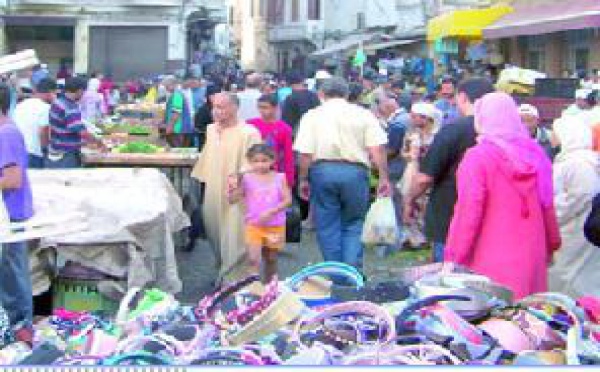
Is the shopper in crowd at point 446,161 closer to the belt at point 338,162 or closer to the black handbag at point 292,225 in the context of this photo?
the belt at point 338,162

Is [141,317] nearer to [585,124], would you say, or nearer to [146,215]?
[146,215]

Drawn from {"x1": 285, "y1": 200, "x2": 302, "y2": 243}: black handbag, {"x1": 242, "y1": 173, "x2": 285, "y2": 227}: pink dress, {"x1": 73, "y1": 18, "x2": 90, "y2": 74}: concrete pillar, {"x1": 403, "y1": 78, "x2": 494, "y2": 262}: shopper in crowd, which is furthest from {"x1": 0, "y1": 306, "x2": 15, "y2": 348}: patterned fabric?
{"x1": 73, "y1": 18, "x2": 90, "y2": 74}: concrete pillar

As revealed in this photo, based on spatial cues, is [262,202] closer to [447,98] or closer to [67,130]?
[67,130]

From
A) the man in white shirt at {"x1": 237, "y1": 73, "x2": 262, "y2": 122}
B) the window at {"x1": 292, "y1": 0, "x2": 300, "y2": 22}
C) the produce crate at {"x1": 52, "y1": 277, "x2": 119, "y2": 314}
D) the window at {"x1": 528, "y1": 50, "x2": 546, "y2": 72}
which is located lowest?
the produce crate at {"x1": 52, "y1": 277, "x2": 119, "y2": 314}

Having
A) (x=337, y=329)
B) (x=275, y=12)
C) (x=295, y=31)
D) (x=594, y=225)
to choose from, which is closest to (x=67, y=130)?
(x=594, y=225)

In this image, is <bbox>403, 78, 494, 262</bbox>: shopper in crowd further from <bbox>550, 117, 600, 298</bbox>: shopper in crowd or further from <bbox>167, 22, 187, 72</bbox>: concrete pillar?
<bbox>167, 22, 187, 72</bbox>: concrete pillar

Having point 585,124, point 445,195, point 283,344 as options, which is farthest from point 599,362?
point 585,124

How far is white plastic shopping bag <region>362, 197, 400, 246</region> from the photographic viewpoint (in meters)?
8.84

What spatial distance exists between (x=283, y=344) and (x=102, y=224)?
3759 mm

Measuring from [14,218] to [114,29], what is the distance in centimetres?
2949

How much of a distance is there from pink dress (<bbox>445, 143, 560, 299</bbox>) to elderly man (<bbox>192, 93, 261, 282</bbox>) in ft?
9.25

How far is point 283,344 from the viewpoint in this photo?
14.0 ft

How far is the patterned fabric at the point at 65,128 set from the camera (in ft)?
37.5

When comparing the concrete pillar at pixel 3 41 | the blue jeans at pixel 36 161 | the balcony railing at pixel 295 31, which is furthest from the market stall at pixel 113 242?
the balcony railing at pixel 295 31
